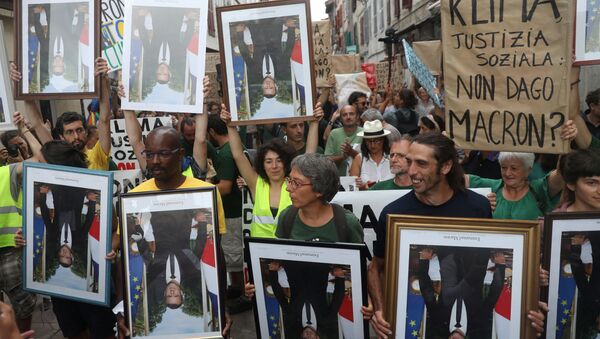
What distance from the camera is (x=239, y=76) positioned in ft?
15.7

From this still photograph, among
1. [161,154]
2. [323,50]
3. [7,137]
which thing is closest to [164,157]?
[161,154]

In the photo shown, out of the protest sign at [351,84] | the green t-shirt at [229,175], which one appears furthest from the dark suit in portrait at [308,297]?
the protest sign at [351,84]

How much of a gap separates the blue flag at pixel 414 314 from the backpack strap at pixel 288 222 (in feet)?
2.96

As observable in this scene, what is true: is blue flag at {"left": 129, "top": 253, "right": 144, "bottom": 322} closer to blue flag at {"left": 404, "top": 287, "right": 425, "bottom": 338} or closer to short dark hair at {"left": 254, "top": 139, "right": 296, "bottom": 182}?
blue flag at {"left": 404, "top": 287, "right": 425, "bottom": 338}

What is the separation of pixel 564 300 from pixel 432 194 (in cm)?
80

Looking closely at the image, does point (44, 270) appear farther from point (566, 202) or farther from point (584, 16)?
point (584, 16)

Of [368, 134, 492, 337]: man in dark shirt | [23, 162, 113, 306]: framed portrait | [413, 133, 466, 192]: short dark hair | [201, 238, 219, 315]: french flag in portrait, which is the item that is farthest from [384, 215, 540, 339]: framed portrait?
[23, 162, 113, 306]: framed portrait

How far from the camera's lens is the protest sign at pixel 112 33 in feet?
20.8

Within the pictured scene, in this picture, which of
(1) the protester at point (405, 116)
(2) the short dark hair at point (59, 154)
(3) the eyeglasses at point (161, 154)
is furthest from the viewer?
(1) the protester at point (405, 116)

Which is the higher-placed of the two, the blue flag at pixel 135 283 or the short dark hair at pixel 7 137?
the short dark hair at pixel 7 137

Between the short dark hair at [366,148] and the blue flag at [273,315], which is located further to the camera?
the short dark hair at [366,148]

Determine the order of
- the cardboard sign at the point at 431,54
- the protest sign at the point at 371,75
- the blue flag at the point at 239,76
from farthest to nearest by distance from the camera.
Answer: the protest sign at the point at 371,75, the cardboard sign at the point at 431,54, the blue flag at the point at 239,76

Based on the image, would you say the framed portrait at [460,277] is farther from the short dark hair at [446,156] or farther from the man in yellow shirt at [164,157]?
the man in yellow shirt at [164,157]

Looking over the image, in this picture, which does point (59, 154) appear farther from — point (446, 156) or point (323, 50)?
point (323, 50)
